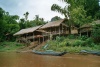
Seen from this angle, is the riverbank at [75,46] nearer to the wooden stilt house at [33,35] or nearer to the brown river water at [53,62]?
the brown river water at [53,62]

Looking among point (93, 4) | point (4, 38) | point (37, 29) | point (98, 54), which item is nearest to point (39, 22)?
point (4, 38)

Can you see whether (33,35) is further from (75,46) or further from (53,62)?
(53,62)

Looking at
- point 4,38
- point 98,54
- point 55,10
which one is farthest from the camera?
point 4,38

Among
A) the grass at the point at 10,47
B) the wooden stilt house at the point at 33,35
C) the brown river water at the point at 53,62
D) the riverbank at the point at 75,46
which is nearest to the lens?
the brown river water at the point at 53,62

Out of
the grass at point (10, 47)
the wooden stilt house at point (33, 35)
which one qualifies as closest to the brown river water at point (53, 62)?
the grass at point (10, 47)

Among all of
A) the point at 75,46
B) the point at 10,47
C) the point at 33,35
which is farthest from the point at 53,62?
the point at 33,35

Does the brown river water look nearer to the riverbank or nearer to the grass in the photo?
the riverbank

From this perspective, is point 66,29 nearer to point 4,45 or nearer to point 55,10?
point 55,10

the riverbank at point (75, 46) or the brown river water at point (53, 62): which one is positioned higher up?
the riverbank at point (75, 46)

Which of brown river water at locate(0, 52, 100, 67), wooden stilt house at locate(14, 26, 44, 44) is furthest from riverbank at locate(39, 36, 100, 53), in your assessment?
wooden stilt house at locate(14, 26, 44, 44)

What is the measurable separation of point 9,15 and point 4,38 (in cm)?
761

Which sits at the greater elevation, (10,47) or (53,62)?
(10,47)

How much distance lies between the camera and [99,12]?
3519 cm

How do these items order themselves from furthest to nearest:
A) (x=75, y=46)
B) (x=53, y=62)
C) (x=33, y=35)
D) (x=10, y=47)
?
(x=33, y=35)
(x=10, y=47)
(x=75, y=46)
(x=53, y=62)
